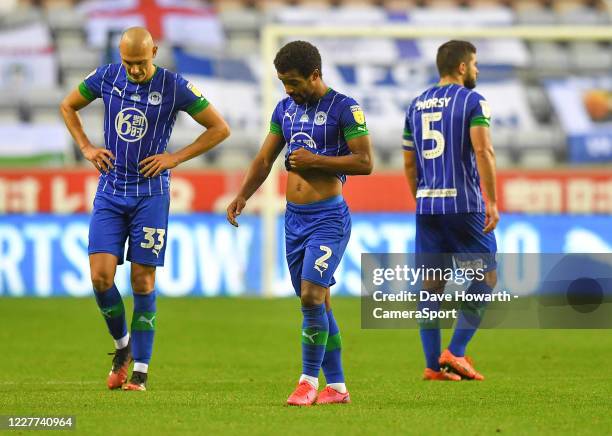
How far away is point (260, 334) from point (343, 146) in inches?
189

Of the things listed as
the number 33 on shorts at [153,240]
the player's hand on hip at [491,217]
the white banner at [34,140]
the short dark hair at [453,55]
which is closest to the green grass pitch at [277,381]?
the number 33 on shorts at [153,240]

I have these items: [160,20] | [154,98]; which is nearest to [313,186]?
[154,98]

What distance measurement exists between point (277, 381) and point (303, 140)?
69.8 inches

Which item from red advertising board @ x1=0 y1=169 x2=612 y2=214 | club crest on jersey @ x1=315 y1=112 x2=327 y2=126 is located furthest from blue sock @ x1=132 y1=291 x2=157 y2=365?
red advertising board @ x1=0 y1=169 x2=612 y2=214

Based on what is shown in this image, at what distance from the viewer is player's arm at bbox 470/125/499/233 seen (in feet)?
23.6

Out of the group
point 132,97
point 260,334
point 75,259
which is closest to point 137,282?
point 132,97

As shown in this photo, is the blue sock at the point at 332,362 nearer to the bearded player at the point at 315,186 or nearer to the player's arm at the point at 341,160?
the bearded player at the point at 315,186

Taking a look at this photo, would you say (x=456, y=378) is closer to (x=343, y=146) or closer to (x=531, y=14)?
(x=343, y=146)

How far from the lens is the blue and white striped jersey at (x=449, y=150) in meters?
7.41

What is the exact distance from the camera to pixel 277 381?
24.3 feet

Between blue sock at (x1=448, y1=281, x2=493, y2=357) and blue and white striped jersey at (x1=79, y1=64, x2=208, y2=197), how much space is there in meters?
1.96

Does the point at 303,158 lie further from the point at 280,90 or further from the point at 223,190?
the point at 280,90

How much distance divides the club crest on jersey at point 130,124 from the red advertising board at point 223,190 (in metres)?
8.36

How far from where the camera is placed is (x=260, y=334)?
1082cm
